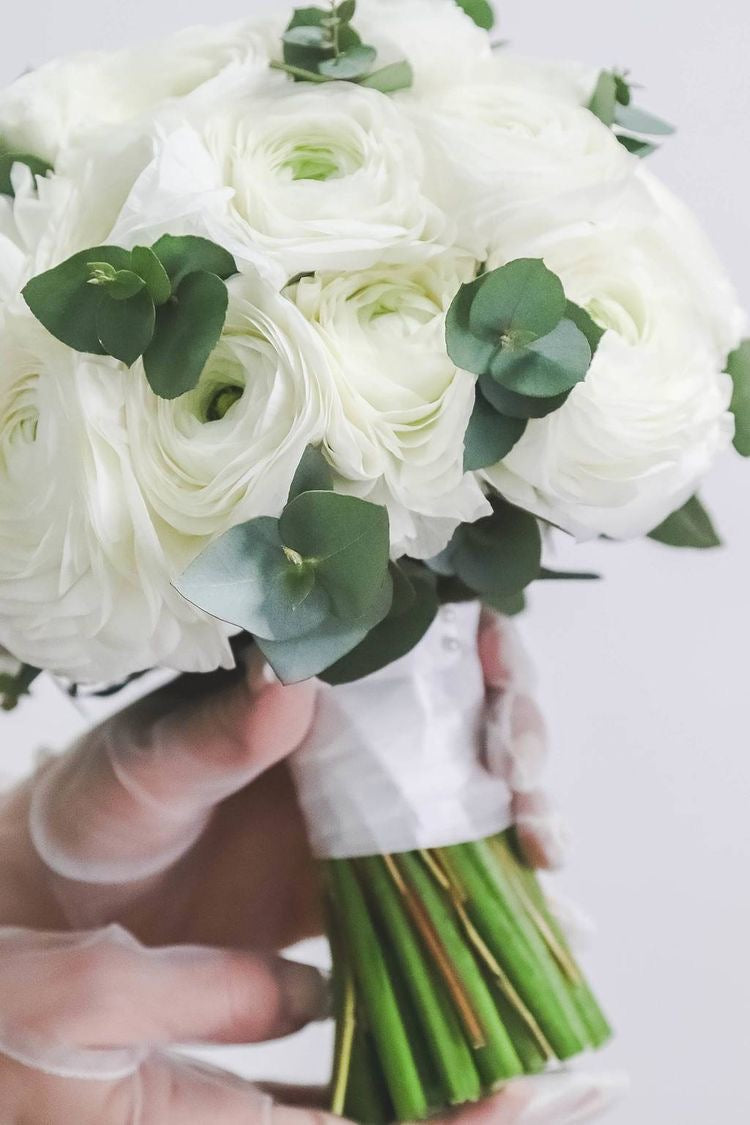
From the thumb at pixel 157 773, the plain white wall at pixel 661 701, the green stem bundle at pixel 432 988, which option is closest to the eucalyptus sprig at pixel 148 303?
the thumb at pixel 157 773

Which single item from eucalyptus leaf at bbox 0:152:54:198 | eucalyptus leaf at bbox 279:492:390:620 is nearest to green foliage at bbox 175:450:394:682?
eucalyptus leaf at bbox 279:492:390:620

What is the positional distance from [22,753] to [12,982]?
0.22 m

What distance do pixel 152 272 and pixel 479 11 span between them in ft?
0.95

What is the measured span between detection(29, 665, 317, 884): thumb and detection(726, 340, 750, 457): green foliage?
10.5 inches

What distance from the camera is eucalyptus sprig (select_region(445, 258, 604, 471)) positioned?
1.42 feet

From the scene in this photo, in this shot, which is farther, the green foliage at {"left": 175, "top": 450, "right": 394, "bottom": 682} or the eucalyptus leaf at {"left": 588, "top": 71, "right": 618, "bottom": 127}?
the eucalyptus leaf at {"left": 588, "top": 71, "right": 618, "bottom": 127}

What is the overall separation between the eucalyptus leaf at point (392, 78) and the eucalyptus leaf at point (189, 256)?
14cm

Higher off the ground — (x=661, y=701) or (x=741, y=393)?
(x=741, y=393)

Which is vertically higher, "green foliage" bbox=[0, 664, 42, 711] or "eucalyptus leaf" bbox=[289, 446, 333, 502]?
"eucalyptus leaf" bbox=[289, 446, 333, 502]

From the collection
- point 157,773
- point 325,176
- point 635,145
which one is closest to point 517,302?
point 325,176

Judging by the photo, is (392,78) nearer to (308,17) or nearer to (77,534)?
(308,17)

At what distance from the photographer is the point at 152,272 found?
1.37 feet

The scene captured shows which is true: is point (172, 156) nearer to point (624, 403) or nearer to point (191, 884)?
point (624, 403)

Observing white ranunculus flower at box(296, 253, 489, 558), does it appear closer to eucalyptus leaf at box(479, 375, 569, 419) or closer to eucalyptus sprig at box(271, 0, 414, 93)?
eucalyptus leaf at box(479, 375, 569, 419)
